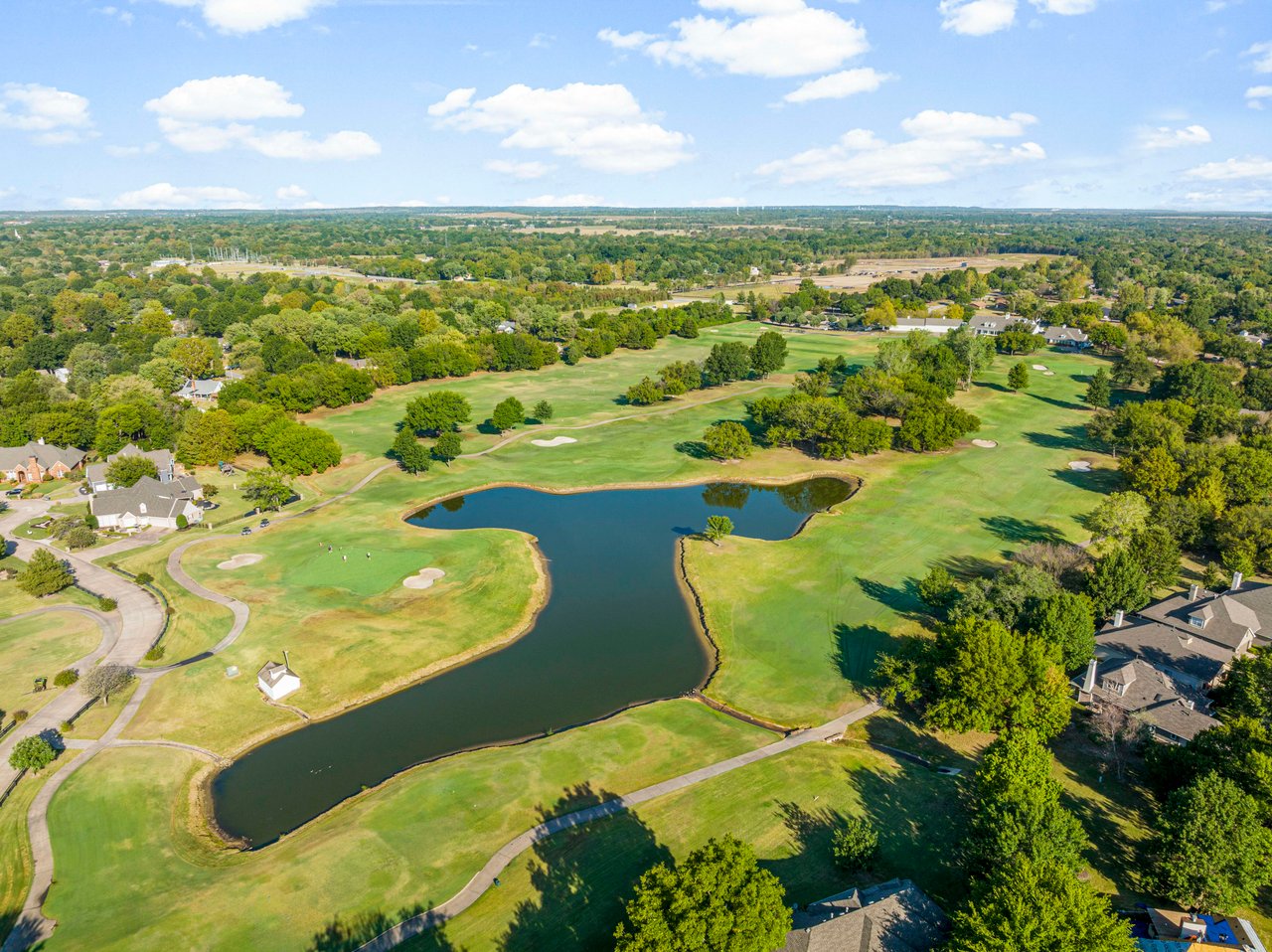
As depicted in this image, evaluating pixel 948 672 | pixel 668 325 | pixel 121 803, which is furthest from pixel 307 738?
pixel 668 325

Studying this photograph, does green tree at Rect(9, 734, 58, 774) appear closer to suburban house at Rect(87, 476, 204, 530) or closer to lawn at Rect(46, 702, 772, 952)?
lawn at Rect(46, 702, 772, 952)

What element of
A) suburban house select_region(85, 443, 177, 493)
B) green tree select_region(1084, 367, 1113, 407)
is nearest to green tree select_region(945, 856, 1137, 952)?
suburban house select_region(85, 443, 177, 493)

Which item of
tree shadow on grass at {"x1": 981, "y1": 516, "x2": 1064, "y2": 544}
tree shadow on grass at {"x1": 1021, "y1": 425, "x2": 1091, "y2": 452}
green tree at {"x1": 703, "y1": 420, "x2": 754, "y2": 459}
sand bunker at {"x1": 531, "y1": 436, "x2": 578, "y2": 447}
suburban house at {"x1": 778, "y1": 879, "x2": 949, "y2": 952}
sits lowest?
tree shadow on grass at {"x1": 981, "y1": 516, "x2": 1064, "y2": 544}

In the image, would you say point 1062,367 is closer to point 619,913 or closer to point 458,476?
point 458,476

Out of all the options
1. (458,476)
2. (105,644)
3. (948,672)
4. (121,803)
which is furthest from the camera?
(458,476)

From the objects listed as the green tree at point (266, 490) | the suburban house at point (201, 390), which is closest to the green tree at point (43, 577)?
the green tree at point (266, 490)

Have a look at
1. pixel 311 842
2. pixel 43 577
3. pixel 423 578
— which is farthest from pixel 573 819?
pixel 43 577
